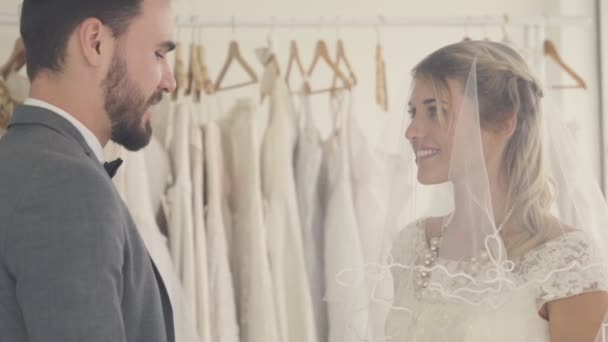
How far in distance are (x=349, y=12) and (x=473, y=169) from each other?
118cm

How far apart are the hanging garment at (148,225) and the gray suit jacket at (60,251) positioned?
623 mm

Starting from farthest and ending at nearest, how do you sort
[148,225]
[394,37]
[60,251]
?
1. [394,37]
2. [148,225]
3. [60,251]

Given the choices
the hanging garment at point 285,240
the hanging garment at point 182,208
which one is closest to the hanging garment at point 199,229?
the hanging garment at point 182,208

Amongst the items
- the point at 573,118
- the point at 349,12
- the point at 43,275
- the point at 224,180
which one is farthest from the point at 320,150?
the point at 43,275

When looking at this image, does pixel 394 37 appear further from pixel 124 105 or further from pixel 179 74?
pixel 124 105

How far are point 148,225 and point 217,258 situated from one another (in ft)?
0.57

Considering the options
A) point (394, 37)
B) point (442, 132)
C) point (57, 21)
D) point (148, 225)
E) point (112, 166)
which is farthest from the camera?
point (394, 37)

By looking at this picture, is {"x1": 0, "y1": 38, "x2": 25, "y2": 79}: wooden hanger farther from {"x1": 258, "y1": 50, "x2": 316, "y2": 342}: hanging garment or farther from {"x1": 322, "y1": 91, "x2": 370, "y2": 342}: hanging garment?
{"x1": 322, "y1": 91, "x2": 370, "y2": 342}: hanging garment

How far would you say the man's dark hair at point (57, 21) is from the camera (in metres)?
1.31

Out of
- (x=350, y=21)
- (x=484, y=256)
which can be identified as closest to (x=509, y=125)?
(x=484, y=256)

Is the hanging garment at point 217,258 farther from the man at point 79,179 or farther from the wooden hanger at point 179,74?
the man at point 79,179

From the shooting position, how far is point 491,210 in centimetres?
148

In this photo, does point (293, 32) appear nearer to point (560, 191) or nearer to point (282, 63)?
point (282, 63)

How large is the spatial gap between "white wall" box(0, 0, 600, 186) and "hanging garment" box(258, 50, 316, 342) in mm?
514
